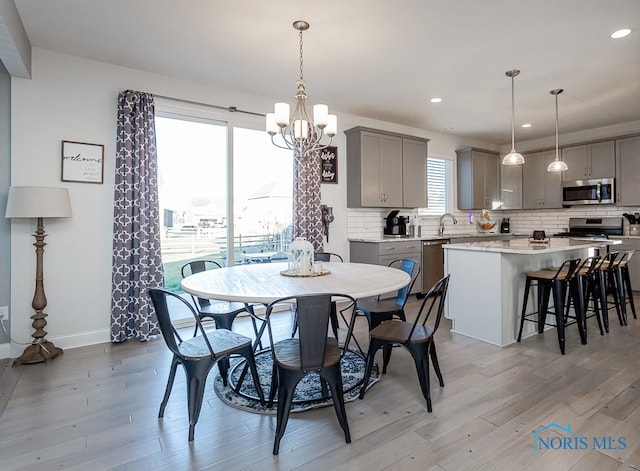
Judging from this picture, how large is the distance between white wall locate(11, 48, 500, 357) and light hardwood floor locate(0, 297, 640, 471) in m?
0.53

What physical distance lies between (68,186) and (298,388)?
2795 millimetres

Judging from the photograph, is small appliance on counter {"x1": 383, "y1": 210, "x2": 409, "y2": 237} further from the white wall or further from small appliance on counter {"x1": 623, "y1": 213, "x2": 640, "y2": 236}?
the white wall

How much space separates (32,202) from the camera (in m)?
2.84

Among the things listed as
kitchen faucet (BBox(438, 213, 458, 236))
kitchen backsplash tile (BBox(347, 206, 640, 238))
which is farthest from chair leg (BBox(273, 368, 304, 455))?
kitchen faucet (BBox(438, 213, 458, 236))

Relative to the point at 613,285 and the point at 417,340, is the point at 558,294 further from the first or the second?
the point at 417,340

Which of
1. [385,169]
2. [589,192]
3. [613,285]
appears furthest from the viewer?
[589,192]

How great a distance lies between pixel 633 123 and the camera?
551 cm

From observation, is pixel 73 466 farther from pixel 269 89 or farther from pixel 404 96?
pixel 404 96

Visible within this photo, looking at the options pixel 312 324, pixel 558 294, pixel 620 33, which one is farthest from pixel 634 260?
pixel 312 324

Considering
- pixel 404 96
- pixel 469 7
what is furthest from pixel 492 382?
pixel 404 96

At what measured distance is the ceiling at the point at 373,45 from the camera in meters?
2.61

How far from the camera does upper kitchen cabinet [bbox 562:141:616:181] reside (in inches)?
218

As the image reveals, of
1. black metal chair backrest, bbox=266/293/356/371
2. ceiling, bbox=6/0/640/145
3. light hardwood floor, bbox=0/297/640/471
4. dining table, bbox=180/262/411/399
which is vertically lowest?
light hardwood floor, bbox=0/297/640/471

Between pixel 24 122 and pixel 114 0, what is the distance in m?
1.43
